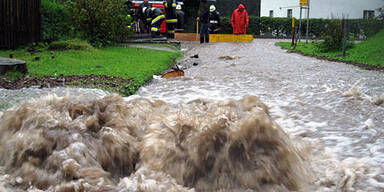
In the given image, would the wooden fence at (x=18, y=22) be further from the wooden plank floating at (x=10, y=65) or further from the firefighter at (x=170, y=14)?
the firefighter at (x=170, y=14)

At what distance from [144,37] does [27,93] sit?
12.5 m

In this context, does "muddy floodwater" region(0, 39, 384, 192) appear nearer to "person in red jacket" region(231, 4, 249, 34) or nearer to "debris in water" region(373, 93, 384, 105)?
"debris in water" region(373, 93, 384, 105)

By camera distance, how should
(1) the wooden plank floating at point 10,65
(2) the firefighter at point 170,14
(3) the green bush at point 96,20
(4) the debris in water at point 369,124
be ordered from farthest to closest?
(2) the firefighter at point 170,14 < (3) the green bush at point 96,20 < (1) the wooden plank floating at point 10,65 < (4) the debris in water at point 369,124

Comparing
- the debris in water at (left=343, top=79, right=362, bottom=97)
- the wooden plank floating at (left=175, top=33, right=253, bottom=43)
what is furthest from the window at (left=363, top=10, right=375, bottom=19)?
the debris in water at (left=343, top=79, right=362, bottom=97)

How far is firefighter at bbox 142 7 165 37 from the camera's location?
1555cm

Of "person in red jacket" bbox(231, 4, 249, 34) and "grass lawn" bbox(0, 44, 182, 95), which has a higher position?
"person in red jacket" bbox(231, 4, 249, 34)

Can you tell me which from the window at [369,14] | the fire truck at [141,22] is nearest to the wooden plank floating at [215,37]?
the fire truck at [141,22]

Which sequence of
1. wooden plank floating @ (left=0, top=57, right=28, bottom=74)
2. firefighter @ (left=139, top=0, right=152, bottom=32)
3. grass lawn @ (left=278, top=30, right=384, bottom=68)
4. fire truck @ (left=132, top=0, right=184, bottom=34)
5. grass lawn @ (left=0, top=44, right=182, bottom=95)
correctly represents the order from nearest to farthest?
wooden plank floating @ (left=0, top=57, right=28, bottom=74) → grass lawn @ (left=0, top=44, right=182, bottom=95) → grass lawn @ (left=278, top=30, right=384, bottom=68) → firefighter @ (left=139, top=0, right=152, bottom=32) → fire truck @ (left=132, top=0, right=184, bottom=34)

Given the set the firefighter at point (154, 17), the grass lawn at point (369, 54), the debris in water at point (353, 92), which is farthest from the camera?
the firefighter at point (154, 17)

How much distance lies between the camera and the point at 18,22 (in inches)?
387

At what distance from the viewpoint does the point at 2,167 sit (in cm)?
255

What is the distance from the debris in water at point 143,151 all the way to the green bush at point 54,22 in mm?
8696

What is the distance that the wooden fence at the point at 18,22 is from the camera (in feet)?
30.2

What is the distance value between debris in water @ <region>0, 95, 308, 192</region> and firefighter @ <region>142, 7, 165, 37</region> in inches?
505
